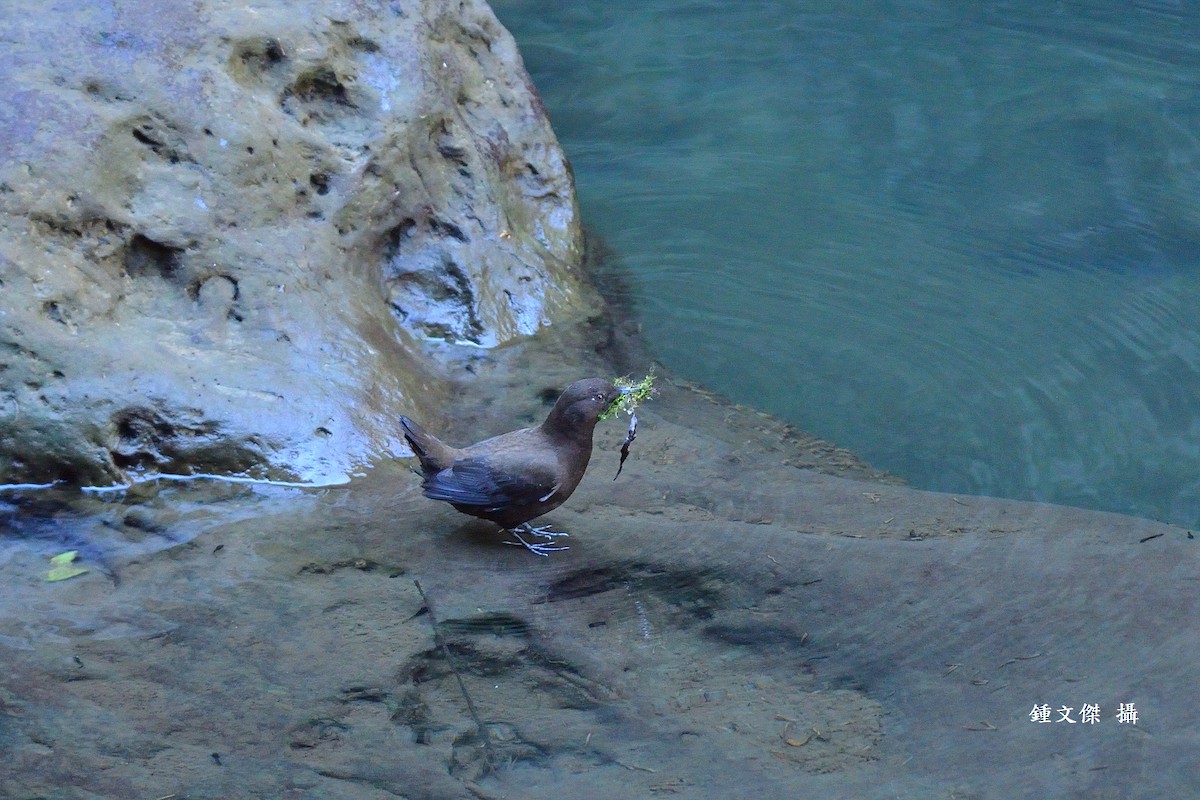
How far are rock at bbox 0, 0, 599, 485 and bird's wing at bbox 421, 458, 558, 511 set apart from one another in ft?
2.77

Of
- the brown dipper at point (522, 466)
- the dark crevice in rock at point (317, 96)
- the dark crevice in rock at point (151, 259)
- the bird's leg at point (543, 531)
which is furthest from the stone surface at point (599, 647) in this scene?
the dark crevice in rock at point (317, 96)

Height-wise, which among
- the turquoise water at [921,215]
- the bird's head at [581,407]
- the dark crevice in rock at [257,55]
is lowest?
the turquoise water at [921,215]

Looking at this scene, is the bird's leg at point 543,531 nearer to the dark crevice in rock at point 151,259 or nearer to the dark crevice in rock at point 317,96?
the dark crevice in rock at point 151,259

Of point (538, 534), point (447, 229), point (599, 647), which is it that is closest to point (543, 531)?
point (538, 534)

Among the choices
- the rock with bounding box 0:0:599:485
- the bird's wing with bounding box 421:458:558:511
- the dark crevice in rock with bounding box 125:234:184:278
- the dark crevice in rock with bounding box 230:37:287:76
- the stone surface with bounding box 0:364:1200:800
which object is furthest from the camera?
the dark crevice in rock with bounding box 230:37:287:76

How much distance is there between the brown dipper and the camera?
4289 millimetres

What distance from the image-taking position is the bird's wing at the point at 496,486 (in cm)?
427

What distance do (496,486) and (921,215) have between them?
16.6 feet

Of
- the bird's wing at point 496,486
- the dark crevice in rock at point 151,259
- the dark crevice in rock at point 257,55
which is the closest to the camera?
the bird's wing at point 496,486

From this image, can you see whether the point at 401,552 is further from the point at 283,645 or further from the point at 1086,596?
the point at 1086,596

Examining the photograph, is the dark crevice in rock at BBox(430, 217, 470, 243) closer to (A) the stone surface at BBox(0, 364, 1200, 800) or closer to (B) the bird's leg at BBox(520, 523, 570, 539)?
(A) the stone surface at BBox(0, 364, 1200, 800)

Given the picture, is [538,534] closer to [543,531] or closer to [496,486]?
[543,531]

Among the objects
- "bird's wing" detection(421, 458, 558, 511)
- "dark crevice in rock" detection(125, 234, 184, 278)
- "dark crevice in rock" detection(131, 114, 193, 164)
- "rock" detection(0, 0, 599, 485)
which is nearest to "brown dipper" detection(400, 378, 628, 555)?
"bird's wing" detection(421, 458, 558, 511)

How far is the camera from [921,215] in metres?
8.31
